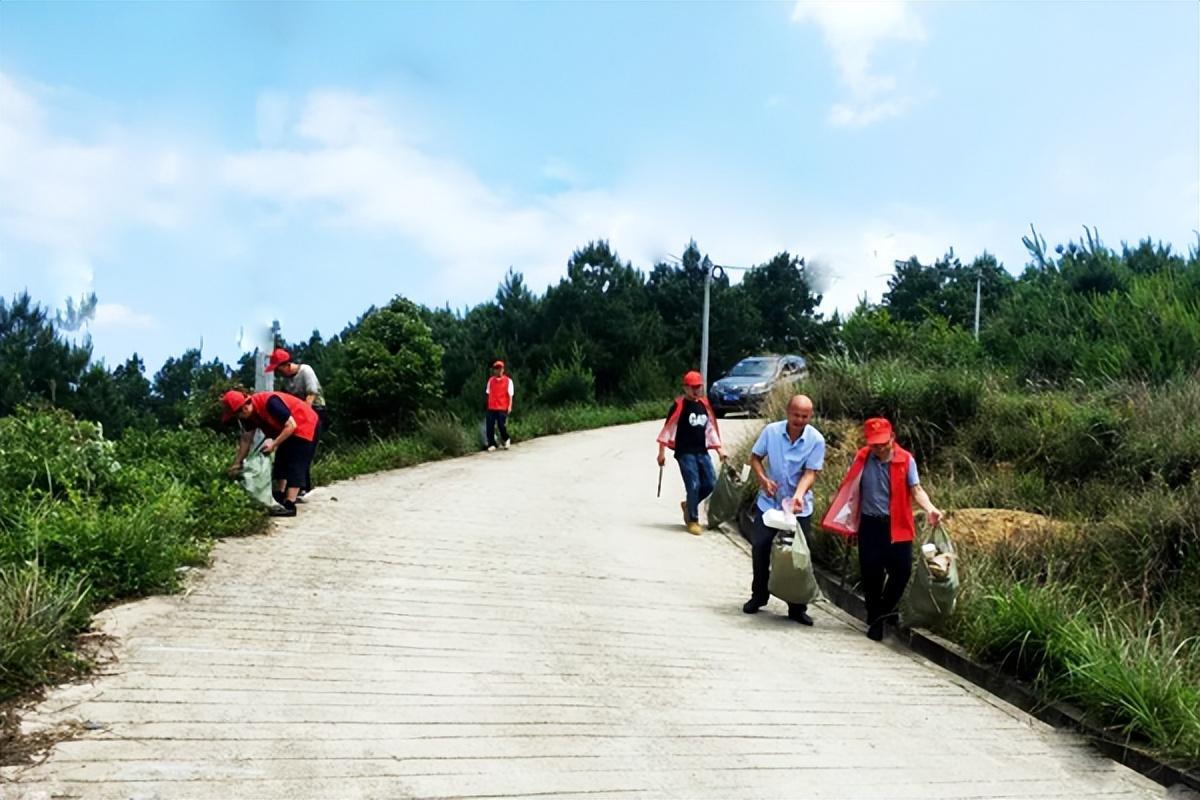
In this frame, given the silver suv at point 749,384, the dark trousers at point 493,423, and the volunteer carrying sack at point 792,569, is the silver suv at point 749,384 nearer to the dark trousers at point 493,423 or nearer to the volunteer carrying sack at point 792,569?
the dark trousers at point 493,423

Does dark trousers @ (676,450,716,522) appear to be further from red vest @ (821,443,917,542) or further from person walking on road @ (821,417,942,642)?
red vest @ (821,443,917,542)

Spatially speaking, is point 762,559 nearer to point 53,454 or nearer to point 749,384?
point 53,454

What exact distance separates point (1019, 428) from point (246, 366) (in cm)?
4191

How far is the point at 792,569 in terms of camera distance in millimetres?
7930

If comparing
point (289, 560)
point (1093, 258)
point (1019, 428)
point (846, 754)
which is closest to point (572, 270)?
point (1093, 258)

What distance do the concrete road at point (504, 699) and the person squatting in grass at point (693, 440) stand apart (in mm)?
2217

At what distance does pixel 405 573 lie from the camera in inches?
338

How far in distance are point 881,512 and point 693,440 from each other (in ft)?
13.9

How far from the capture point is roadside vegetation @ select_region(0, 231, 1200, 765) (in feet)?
20.9

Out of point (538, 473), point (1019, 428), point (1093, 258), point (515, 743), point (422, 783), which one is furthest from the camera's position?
point (1093, 258)

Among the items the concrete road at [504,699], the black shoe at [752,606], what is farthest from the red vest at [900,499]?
the black shoe at [752,606]

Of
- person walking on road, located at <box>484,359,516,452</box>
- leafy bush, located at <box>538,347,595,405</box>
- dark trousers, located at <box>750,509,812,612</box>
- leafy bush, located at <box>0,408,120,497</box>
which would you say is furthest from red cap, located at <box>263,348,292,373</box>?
leafy bush, located at <box>538,347,595,405</box>

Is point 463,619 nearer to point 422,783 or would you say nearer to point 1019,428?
point 422,783

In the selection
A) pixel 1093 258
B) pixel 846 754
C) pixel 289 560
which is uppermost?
pixel 1093 258
